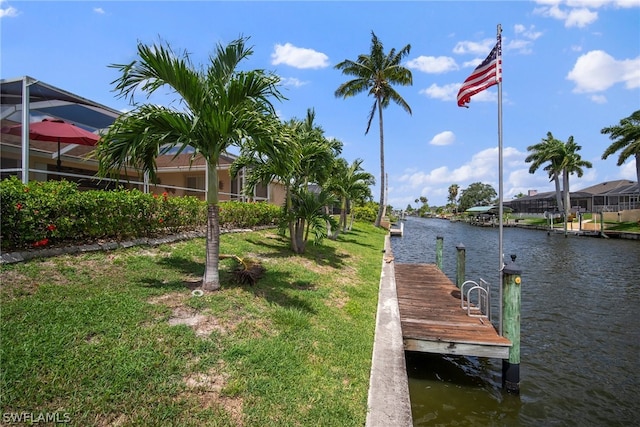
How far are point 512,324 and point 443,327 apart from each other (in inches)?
46.6

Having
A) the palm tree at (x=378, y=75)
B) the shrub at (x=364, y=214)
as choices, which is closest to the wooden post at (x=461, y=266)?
the palm tree at (x=378, y=75)

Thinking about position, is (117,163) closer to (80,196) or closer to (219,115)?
(80,196)

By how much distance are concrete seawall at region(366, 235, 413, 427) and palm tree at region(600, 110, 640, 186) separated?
4470 cm

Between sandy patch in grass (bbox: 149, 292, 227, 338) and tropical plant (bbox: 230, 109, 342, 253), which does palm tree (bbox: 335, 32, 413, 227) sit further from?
sandy patch in grass (bbox: 149, 292, 227, 338)

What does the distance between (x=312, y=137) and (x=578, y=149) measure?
58.6 metres

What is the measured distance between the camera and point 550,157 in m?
53.1

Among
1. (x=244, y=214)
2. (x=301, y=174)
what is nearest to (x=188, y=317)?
(x=301, y=174)

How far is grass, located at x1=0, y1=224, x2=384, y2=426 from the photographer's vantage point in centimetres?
291

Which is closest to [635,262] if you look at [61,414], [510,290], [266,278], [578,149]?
[510,290]

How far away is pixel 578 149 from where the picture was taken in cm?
5262

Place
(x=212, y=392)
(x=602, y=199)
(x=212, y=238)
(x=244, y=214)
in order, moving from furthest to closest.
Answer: (x=602, y=199)
(x=244, y=214)
(x=212, y=238)
(x=212, y=392)

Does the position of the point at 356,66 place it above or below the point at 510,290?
above

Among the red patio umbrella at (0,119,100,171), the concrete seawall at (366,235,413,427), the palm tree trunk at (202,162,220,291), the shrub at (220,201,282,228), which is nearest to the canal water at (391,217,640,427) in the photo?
the concrete seawall at (366,235,413,427)

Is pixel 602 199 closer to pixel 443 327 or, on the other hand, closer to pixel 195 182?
pixel 195 182
